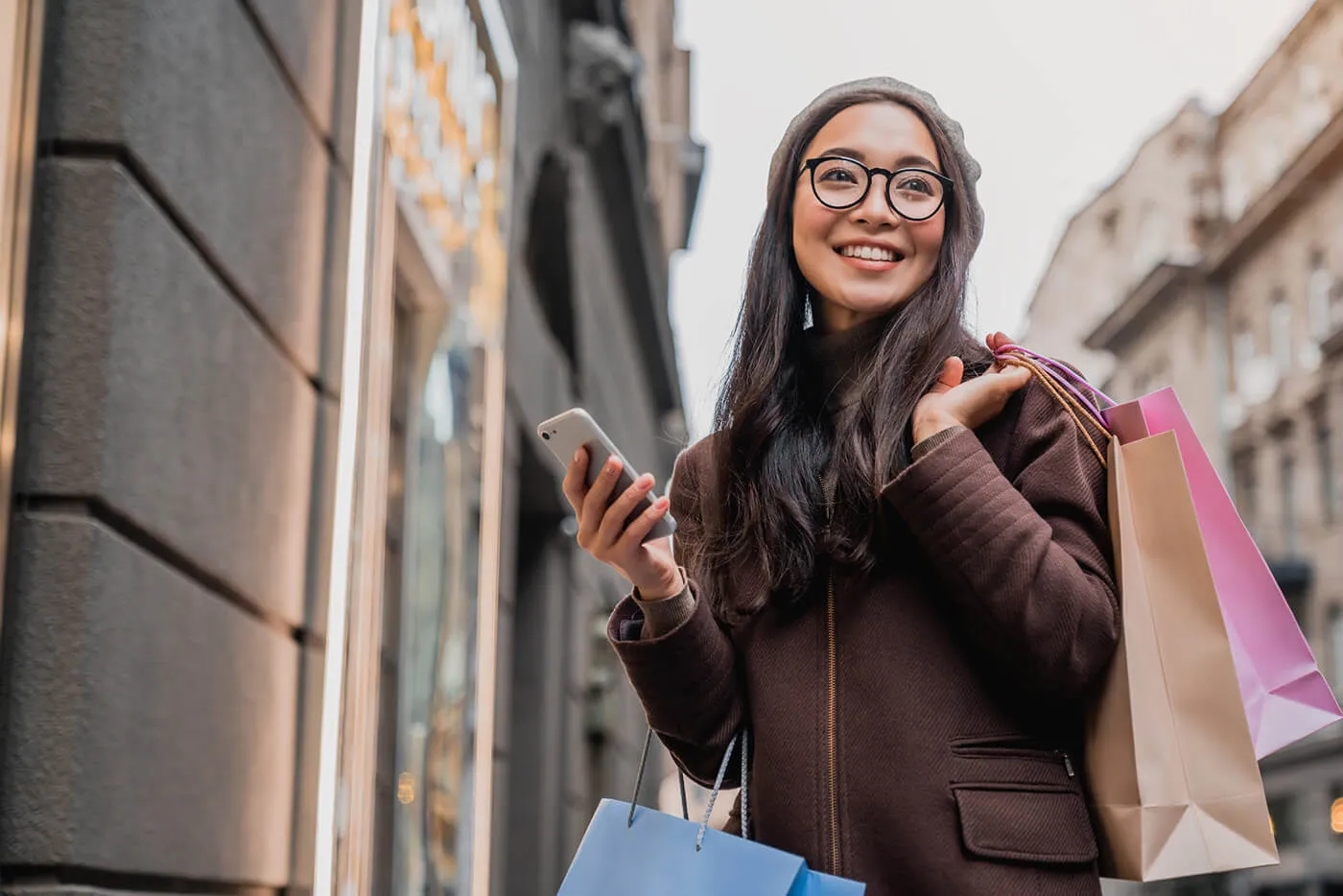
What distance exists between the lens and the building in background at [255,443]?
245 cm

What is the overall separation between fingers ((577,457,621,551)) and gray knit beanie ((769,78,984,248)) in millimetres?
574

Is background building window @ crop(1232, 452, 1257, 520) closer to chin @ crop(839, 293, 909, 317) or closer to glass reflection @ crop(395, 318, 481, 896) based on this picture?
glass reflection @ crop(395, 318, 481, 896)

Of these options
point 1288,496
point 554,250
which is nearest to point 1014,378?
point 554,250

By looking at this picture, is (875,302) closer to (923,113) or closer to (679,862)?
(923,113)

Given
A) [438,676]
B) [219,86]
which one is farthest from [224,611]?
[438,676]

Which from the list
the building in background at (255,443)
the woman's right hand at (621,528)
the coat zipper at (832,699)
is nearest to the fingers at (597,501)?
the woman's right hand at (621,528)

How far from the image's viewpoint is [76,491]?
2.46 meters

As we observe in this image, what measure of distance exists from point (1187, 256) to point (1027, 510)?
33.8 metres

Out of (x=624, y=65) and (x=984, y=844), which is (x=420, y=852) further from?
(x=624, y=65)

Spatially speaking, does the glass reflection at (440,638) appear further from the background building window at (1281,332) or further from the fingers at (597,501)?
the background building window at (1281,332)

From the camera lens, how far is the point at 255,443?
3334 mm

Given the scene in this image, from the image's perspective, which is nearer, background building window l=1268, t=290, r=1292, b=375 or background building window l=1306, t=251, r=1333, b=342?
background building window l=1306, t=251, r=1333, b=342

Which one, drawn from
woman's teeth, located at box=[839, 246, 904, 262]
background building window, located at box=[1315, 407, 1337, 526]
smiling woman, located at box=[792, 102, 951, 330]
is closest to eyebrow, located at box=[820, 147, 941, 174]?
smiling woman, located at box=[792, 102, 951, 330]

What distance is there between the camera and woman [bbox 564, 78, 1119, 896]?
1.74 meters
